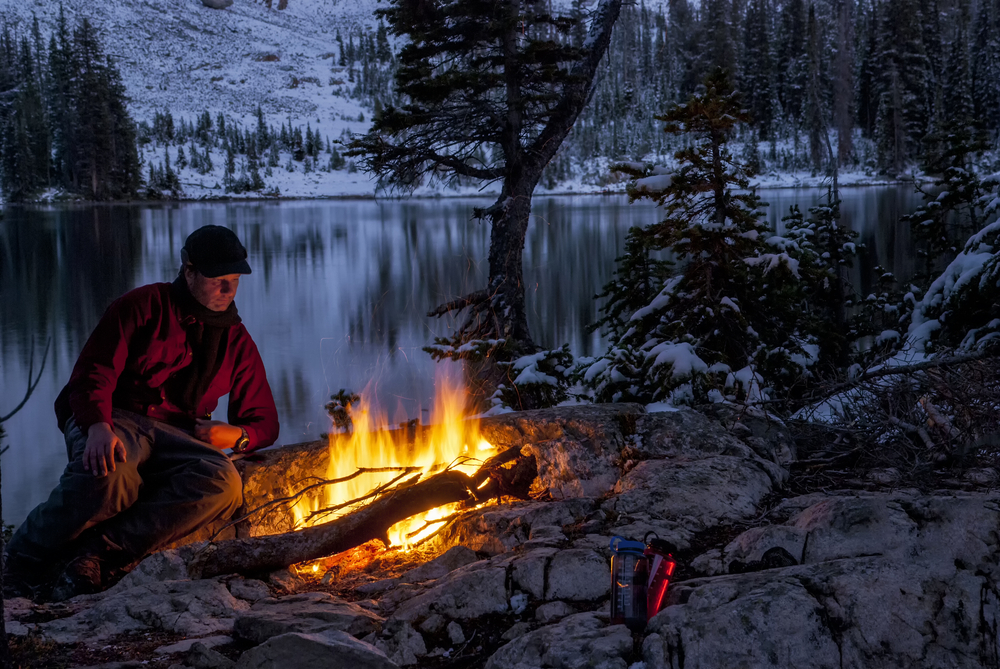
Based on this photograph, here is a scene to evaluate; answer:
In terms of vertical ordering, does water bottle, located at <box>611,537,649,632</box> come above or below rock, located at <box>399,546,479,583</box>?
above

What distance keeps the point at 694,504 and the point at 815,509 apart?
0.62 meters

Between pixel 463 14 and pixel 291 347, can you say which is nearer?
pixel 463 14

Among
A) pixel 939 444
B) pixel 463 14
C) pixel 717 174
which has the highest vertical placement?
pixel 463 14

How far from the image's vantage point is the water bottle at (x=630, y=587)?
2.71m

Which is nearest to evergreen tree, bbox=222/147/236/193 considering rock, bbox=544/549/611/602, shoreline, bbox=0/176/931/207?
shoreline, bbox=0/176/931/207

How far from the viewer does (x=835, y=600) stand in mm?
2561

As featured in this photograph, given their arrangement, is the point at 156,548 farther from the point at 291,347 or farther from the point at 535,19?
the point at 291,347

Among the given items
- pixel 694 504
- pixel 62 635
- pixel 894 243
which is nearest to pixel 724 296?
pixel 694 504

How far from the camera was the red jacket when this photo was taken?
3.97 meters

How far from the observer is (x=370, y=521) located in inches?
163

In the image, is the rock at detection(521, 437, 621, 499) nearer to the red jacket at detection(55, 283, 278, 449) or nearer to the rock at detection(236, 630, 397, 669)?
the red jacket at detection(55, 283, 278, 449)

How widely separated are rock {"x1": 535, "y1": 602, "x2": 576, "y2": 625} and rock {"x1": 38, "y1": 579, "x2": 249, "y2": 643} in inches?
47.4

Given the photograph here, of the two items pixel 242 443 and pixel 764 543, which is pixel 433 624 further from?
pixel 242 443

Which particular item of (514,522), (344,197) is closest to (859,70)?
(344,197)
